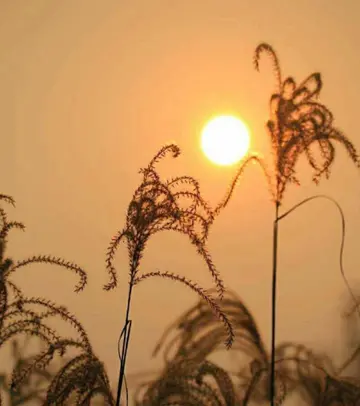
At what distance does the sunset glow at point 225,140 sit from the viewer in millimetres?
1039

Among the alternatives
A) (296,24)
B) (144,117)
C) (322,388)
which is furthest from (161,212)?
(296,24)

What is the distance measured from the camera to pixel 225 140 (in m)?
1.05

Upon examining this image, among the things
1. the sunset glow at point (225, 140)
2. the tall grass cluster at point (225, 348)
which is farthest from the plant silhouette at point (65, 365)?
the sunset glow at point (225, 140)

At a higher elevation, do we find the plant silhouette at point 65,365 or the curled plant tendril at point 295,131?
the curled plant tendril at point 295,131

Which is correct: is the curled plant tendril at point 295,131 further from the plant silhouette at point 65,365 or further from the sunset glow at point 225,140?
the plant silhouette at point 65,365

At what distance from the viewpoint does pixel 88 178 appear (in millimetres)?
1049

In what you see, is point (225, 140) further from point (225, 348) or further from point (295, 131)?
point (225, 348)

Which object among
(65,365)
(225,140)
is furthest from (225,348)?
(225,140)

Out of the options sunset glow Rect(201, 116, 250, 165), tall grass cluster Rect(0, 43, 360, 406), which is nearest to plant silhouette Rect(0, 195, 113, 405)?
tall grass cluster Rect(0, 43, 360, 406)

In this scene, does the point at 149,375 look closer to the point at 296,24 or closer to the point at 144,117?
the point at 144,117

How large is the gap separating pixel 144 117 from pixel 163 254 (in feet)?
1.08

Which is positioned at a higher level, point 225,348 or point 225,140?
point 225,140

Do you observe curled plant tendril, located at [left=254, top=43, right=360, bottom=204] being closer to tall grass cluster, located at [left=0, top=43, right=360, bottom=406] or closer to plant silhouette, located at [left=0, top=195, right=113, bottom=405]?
tall grass cluster, located at [left=0, top=43, right=360, bottom=406]

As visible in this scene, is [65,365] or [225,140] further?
[225,140]
